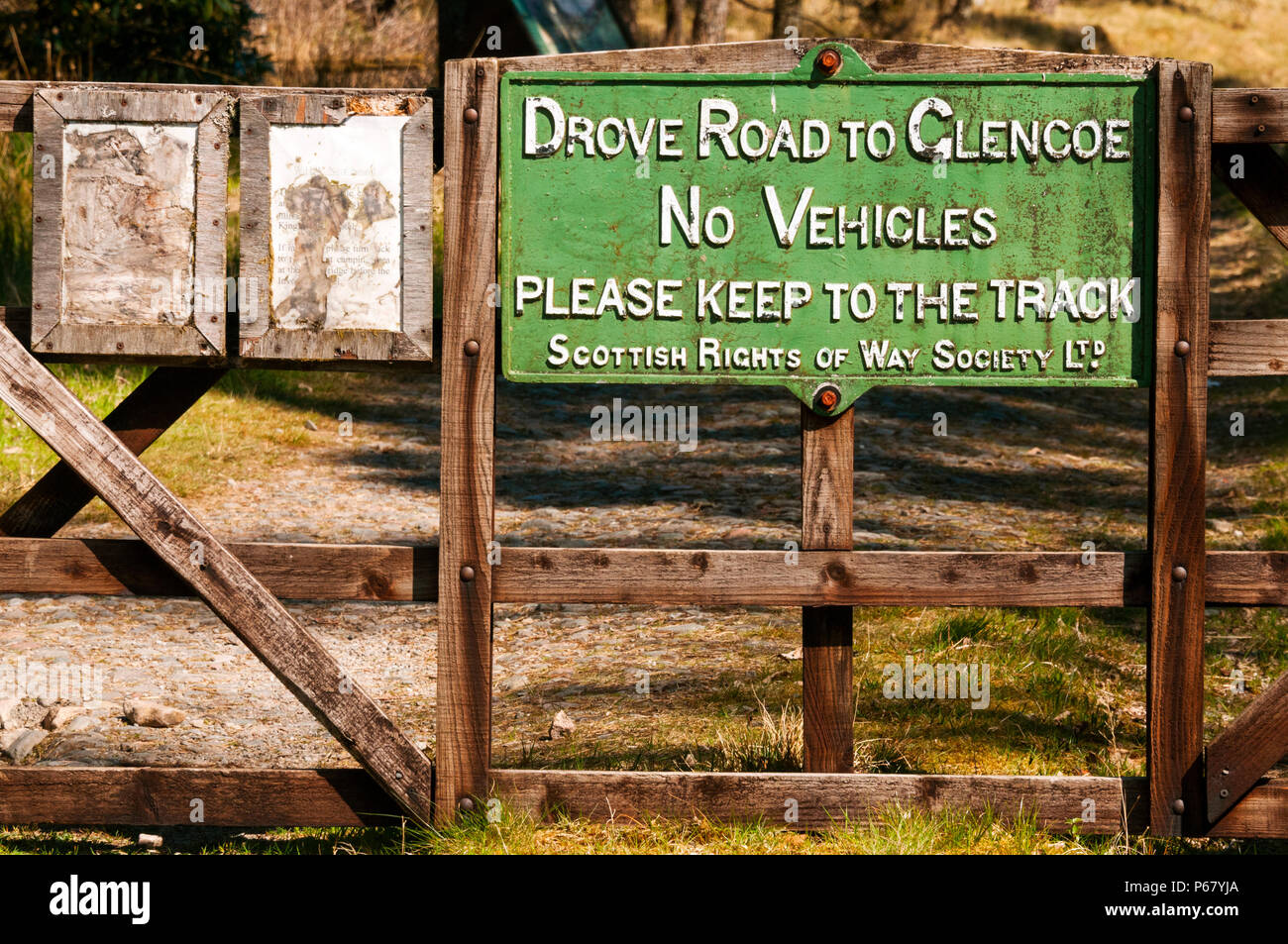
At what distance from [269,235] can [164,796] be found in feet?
5.61

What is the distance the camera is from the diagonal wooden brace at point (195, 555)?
390 centimetres

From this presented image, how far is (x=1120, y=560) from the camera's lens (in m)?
3.98

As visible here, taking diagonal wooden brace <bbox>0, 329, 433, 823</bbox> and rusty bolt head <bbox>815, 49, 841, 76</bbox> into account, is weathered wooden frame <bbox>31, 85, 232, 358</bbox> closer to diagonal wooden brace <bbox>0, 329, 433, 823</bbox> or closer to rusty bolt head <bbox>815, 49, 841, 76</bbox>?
diagonal wooden brace <bbox>0, 329, 433, 823</bbox>

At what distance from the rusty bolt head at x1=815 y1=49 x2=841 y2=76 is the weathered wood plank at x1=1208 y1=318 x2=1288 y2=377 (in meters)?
1.34

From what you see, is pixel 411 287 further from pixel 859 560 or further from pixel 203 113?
pixel 859 560

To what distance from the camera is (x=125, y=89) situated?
384 centimetres

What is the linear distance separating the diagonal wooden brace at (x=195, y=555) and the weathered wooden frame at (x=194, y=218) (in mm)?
150

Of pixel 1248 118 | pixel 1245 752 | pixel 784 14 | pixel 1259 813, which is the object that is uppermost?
pixel 784 14

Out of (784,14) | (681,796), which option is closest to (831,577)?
(681,796)

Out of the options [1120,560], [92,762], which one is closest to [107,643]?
[92,762]

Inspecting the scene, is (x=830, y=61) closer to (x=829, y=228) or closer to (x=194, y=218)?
(x=829, y=228)
